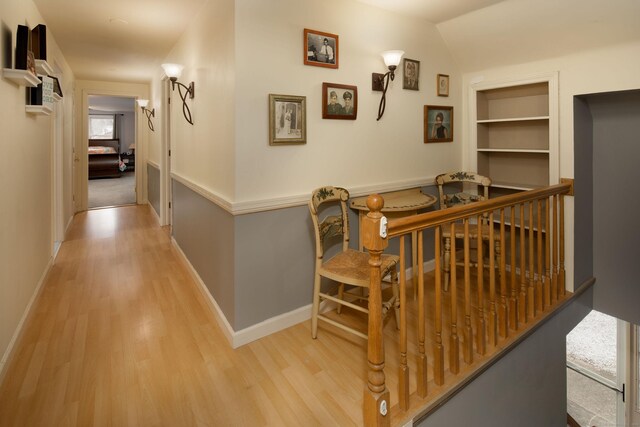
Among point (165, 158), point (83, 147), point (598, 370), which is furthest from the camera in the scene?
point (83, 147)

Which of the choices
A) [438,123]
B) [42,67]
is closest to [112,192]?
[42,67]

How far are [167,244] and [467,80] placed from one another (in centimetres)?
373

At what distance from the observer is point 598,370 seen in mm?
4148

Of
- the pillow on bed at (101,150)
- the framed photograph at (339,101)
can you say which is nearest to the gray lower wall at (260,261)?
the framed photograph at (339,101)

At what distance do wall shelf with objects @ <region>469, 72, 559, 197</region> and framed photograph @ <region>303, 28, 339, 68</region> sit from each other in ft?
5.31

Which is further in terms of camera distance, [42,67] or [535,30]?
[535,30]

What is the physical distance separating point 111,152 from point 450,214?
12.3 metres

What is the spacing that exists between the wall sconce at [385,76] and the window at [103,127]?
1223cm

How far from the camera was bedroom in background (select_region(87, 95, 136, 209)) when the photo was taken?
25.5ft

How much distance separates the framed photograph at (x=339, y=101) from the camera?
7.98 ft

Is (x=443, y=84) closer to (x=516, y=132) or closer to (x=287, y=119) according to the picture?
(x=516, y=132)

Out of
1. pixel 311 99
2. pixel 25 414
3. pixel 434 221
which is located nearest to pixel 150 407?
pixel 25 414

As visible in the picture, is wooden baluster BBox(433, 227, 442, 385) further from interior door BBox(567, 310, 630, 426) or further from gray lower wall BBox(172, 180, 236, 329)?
interior door BBox(567, 310, 630, 426)

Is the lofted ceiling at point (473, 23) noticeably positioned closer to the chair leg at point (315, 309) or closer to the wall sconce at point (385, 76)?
the wall sconce at point (385, 76)
